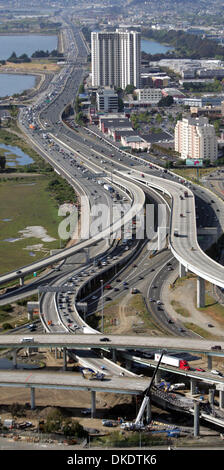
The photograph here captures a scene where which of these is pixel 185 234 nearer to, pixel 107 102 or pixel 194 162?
pixel 194 162

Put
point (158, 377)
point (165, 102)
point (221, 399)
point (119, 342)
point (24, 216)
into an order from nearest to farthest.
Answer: point (221, 399), point (158, 377), point (119, 342), point (24, 216), point (165, 102)

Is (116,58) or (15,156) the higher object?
(116,58)

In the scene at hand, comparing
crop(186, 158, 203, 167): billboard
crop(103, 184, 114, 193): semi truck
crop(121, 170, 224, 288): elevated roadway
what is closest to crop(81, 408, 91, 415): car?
crop(121, 170, 224, 288): elevated roadway

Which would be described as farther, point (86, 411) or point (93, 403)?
point (86, 411)

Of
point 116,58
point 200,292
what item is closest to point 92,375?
point 200,292

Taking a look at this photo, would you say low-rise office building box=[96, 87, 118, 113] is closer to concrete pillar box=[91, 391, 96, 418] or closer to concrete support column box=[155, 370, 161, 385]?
concrete support column box=[155, 370, 161, 385]

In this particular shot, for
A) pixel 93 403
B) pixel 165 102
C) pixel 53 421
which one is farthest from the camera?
pixel 165 102
